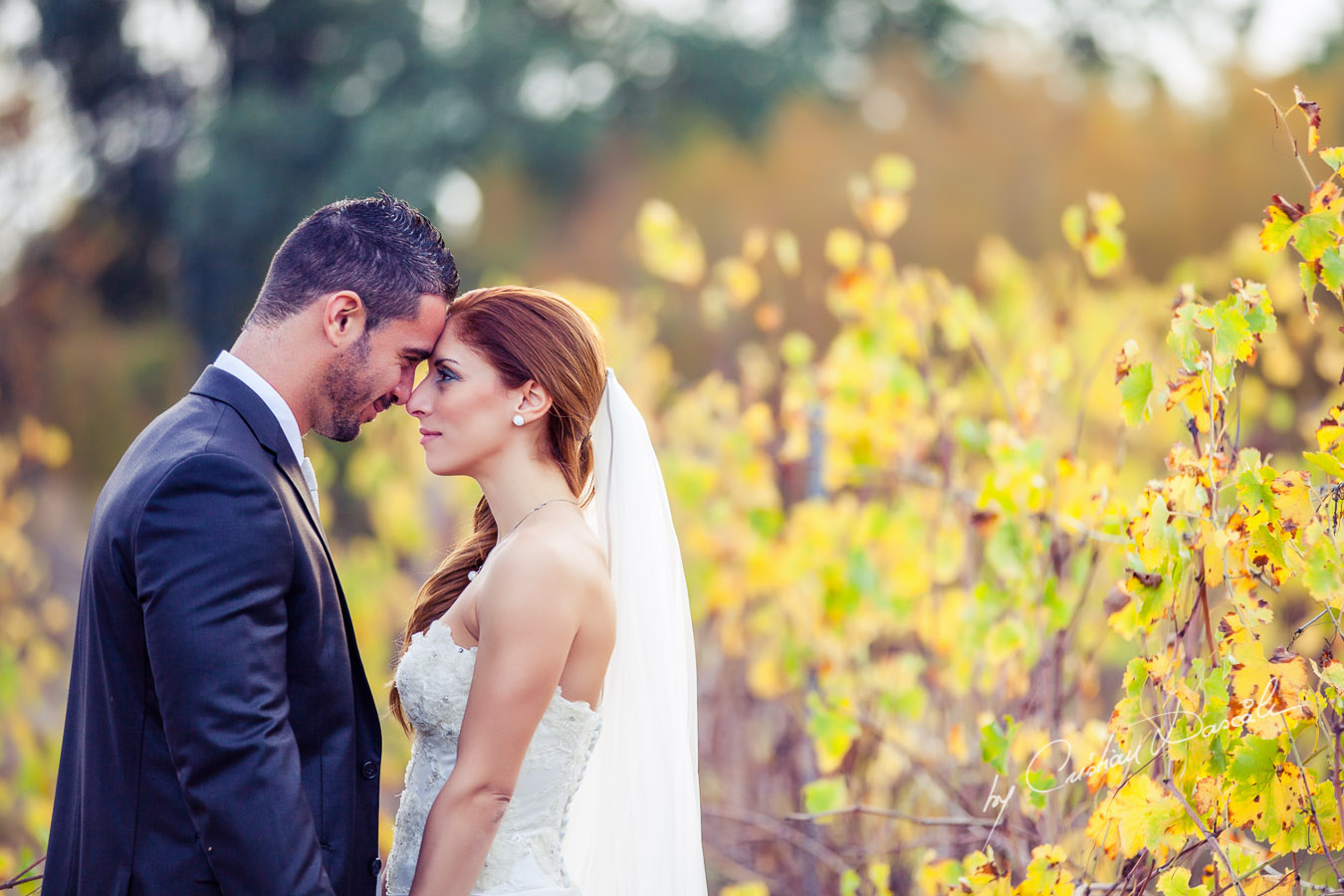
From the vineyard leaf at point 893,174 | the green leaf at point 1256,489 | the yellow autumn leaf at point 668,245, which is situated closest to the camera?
the green leaf at point 1256,489

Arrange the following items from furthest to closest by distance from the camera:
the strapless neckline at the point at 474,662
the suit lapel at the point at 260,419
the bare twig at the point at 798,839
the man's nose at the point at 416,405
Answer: the bare twig at the point at 798,839, the man's nose at the point at 416,405, the strapless neckline at the point at 474,662, the suit lapel at the point at 260,419

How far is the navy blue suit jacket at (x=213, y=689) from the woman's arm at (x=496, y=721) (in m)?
0.14

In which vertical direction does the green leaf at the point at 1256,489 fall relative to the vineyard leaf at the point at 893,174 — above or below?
below

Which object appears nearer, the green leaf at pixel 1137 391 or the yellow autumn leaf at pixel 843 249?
the green leaf at pixel 1137 391

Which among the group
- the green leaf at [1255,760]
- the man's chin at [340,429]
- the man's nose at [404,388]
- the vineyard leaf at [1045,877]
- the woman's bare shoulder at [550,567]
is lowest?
the vineyard leaf at [1045,877]

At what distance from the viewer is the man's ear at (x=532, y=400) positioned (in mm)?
2402

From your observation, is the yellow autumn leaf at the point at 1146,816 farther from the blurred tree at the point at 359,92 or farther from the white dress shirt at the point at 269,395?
the blurred tree at the point at 359,92

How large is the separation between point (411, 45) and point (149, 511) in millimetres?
14684

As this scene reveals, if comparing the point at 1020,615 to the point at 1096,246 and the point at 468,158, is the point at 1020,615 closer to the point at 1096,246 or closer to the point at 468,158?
the point at 1096,246

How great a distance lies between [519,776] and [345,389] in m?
0.84

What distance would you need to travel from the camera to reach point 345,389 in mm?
2193

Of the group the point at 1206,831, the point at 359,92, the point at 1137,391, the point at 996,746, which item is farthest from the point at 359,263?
the point at 359,92

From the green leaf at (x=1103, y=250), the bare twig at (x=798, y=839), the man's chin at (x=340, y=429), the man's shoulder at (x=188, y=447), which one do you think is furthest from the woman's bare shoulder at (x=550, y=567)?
the green leaf at (x=1103, y=250)

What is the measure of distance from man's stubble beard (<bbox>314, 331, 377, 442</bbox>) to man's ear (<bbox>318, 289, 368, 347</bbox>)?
0.02 m
